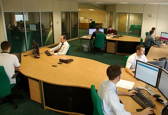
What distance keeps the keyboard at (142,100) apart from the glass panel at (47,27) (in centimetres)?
680

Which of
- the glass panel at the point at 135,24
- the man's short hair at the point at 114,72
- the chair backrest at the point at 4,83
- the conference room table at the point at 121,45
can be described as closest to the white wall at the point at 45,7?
the conference room table at the point at 121,45

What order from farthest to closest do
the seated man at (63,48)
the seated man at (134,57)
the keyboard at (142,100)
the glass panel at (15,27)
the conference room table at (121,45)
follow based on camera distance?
the conference room table at (121,45) < the glass panel at (15,27) < the seated man at (63,48) < the seated man at (134,57) < the keyboard at (142,100)

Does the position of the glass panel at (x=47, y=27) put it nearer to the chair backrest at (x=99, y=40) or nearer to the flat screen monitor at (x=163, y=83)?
the chair backrest at (x=99, y=40)

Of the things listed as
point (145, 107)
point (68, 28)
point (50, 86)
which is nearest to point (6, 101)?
point (50, 86)

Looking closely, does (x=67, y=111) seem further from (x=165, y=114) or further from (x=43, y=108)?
(x=165, y=114)

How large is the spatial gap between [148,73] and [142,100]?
45 centimetres

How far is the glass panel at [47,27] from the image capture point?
821 centimetres

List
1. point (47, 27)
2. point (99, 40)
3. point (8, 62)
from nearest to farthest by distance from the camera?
point (8, 62) < point (99, 40) < point (47, 27)

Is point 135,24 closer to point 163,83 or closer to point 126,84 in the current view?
point 126,84

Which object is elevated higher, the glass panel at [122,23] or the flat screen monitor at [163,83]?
the glass panel at [122,23]

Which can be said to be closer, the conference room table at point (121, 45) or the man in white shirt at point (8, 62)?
the man in white shirt at point (8, 62)

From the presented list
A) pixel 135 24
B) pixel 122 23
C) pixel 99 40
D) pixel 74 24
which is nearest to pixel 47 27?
pixel 74 24

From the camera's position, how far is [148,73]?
2.47 m

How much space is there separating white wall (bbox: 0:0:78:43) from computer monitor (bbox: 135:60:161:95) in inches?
203
